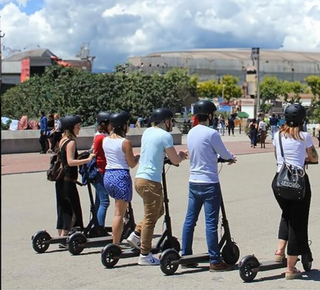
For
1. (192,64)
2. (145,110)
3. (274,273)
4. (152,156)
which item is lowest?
(274,273)

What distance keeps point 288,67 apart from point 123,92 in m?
116

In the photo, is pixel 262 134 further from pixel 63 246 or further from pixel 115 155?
pixel 115 155

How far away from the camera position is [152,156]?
6.19 metres

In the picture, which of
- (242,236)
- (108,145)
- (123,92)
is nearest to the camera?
(108,145)

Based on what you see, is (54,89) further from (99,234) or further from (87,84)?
(99,234)

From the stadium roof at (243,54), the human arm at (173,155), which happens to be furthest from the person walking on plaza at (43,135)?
the stadium roof at (243,54)

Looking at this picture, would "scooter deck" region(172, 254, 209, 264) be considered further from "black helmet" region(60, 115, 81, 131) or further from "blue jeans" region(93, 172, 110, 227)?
"black helmet" region(60, 115, 81, 131)

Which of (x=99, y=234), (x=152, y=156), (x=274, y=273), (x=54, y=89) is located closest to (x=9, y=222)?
(x=99, y=234)

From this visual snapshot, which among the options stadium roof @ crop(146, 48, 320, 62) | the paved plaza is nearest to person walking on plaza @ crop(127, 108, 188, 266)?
the paved plaza

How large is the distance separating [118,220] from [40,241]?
108cm

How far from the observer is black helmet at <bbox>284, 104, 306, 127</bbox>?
576 centimetres

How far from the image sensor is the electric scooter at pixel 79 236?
7145mm

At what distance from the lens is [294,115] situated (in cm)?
576

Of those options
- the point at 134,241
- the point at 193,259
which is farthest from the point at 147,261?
the point at 193,259
